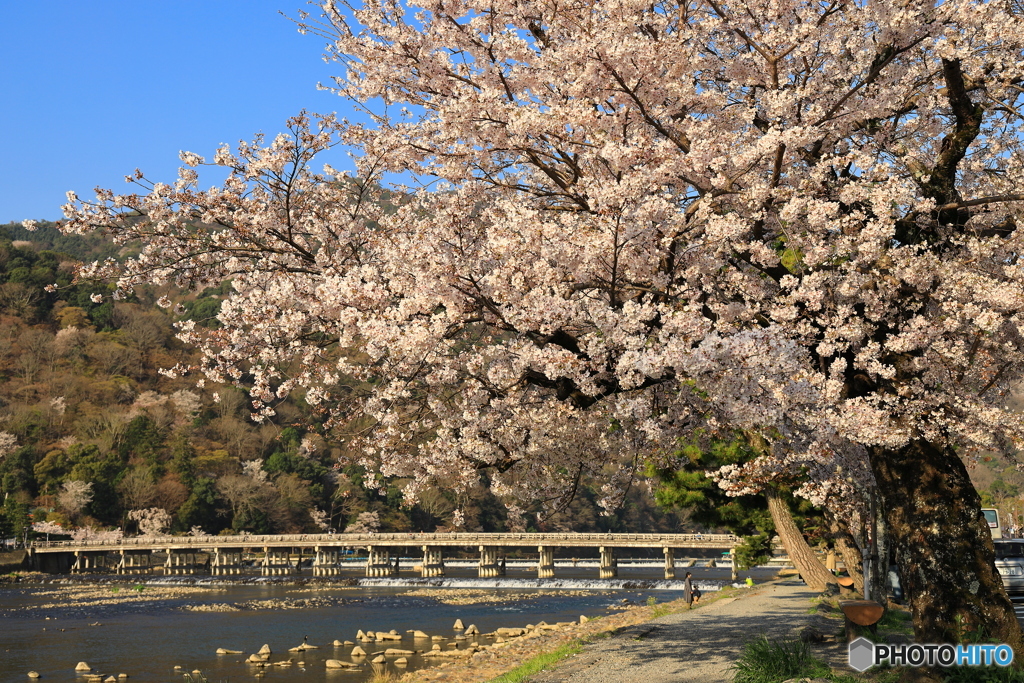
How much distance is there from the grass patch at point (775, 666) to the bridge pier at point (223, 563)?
201 feet

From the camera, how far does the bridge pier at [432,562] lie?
66.2 m

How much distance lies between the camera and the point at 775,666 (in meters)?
9.06

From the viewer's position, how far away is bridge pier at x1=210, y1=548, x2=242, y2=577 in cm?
6606

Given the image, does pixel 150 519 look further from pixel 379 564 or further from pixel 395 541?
pixel 395 541

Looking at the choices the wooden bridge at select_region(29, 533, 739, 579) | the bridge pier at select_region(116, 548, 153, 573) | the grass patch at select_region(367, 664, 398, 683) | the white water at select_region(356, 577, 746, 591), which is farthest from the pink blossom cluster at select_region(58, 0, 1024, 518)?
the bridge pier at select_region(116, 548, 153, 573)

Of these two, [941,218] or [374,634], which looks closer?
[941,218]

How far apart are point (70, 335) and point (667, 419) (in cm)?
8392

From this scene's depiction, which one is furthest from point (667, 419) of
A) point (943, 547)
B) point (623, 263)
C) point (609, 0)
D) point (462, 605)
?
point (462, 605)

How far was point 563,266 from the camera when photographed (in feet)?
23.2

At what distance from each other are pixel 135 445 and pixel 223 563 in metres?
13.1

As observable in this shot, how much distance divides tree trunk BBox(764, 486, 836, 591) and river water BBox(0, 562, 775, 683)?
10.4 meters

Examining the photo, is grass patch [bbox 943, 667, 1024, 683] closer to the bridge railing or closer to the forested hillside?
the bridge railing

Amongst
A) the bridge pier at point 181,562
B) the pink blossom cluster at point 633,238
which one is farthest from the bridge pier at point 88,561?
the pink blossom cluster at point 633,238

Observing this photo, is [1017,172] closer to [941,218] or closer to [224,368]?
[941,218]
